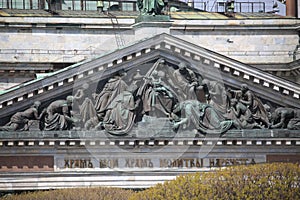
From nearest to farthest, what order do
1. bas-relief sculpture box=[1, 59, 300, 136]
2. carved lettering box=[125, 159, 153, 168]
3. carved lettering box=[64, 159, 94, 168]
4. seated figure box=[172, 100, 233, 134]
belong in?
1. bas-relief sculpture box=[1, 59, 300, 136]
2. seated figure box=[172, 100, 233, 134]
3. carved lettering box=[64, 159, 94, 168]
4. carved lettering box=[125, 159, 153, 168]

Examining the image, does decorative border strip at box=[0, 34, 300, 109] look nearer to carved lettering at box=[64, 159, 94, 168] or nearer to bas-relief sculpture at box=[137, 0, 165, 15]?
bas-relief sculpture at box=[137, 0, 165, 15]

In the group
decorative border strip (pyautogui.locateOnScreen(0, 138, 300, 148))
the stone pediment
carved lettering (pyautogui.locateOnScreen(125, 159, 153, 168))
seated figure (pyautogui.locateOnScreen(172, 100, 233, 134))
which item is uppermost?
the stone pediment

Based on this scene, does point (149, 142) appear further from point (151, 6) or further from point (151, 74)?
point (151, 6)

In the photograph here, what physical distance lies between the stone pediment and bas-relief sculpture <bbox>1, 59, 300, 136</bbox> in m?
0.14

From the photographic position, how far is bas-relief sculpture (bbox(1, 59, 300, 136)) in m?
61.4

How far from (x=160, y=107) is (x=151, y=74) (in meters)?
1.51

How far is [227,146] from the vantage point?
62375mm

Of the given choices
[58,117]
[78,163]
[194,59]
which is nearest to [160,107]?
[194,59]

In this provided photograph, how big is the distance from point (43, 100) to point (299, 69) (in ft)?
48.8

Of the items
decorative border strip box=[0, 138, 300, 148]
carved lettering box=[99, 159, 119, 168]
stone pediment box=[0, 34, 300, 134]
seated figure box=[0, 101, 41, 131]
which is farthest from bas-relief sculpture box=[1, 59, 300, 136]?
carved lettering box=[99, 159, 119, 168]

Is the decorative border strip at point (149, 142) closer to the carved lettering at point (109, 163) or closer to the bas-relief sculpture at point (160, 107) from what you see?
the bas-relief sculpture at point (160, 107)

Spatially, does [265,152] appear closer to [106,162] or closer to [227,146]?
[227,146]

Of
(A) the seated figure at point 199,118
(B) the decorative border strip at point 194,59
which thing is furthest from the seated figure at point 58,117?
(A) the seated figure at point 199,118

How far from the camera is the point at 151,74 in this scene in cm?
6206
